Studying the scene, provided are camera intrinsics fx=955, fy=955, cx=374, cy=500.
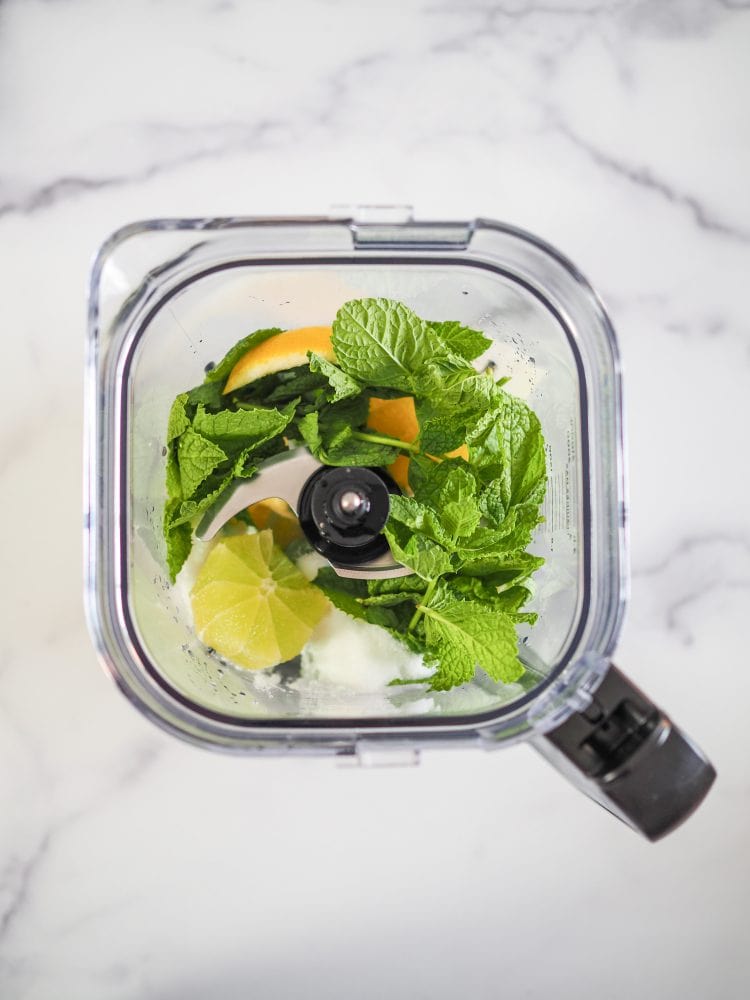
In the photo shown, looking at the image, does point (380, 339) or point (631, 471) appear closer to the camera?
point (380, 339)

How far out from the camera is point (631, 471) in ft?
2.52

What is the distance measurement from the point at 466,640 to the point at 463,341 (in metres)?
0.19

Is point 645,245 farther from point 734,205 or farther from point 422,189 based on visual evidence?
point 422,189

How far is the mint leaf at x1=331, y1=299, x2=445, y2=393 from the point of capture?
575 mm

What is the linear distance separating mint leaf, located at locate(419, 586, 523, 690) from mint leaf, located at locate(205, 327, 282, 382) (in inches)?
7.6

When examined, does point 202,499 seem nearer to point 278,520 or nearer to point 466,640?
point 278,520

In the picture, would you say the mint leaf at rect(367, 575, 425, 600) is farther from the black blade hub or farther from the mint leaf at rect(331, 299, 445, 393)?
the mint leaf at rect(331, 299, 445, 393)

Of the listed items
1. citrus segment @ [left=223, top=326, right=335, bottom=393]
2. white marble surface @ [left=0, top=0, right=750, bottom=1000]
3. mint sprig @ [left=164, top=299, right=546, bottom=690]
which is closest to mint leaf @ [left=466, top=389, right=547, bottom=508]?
mint sprig @ [left=164, top=299, right=546, bottom=690]

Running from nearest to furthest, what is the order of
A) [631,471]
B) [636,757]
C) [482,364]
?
[636,757]
[482,364]
[631,471]

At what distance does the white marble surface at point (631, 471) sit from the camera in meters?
0.74

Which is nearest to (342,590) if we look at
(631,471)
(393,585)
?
(393,585)

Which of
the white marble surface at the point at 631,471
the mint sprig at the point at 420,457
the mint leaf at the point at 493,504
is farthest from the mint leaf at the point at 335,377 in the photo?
the white marble surface at the point at 631,471

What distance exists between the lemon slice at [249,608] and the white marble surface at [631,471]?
0.17 metres

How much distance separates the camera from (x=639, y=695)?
0.55 m
